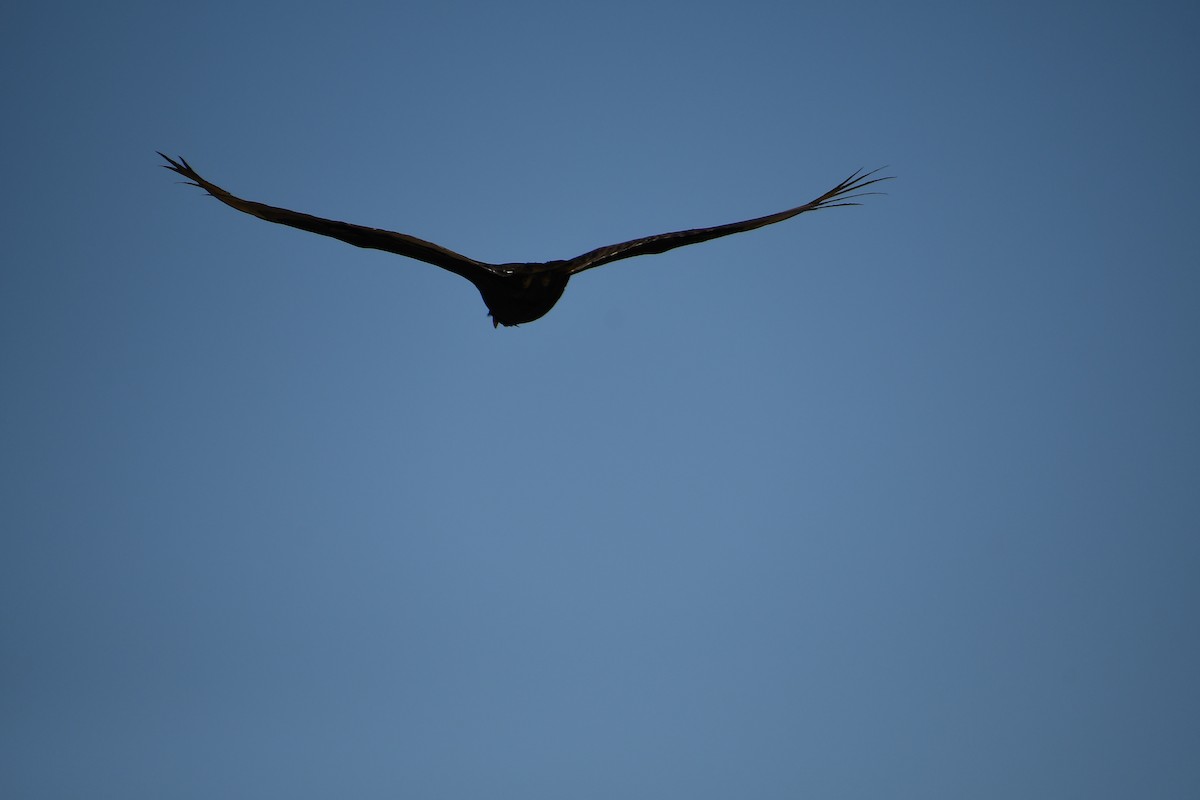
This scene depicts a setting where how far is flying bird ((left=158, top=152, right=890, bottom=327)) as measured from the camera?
14.5m

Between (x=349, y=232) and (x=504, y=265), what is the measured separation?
195cm

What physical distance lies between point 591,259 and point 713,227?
2.34 m

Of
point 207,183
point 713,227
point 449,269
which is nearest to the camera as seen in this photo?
point 207,183

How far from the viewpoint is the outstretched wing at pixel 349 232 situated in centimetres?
1436

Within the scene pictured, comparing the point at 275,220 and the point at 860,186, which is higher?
the point at 860,186

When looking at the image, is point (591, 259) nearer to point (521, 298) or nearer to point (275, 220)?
point (521, 298)

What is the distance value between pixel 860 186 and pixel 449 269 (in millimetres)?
6513

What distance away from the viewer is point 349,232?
14742mm

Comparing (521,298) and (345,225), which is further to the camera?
(521,298)

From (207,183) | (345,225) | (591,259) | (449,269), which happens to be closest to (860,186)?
(591,259)

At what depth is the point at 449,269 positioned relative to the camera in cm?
1535

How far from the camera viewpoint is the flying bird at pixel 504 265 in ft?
47.6

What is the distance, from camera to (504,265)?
15.3m

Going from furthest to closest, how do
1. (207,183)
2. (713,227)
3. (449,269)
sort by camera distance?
(713,227) < (449,269) < (207,183)
